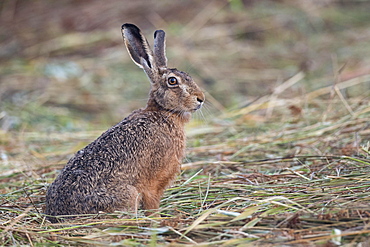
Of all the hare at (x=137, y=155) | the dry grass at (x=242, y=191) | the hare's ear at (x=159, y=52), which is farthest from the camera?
the hare's ear at (x=159, y=52)

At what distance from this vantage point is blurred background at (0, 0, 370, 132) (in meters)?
9.03

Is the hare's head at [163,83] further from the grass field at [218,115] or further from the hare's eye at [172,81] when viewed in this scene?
the grass field at [218,115]

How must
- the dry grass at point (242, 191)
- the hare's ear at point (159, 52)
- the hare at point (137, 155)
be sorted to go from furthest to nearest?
the hare's ear at point (159, 52), the hare at point (137, 155), the dry grass at point (242, 191)

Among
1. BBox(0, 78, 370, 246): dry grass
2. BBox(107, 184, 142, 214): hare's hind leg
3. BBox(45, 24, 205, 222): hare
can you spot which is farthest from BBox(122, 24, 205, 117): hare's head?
BBox(107, 184, 142, 214): hare's hind leg

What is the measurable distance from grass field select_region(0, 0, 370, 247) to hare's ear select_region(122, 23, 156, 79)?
1212 mm

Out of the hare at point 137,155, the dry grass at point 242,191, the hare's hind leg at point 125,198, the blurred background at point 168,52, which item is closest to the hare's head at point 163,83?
the hare at point 137,155

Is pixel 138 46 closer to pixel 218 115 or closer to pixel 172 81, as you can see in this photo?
pixel 172 81

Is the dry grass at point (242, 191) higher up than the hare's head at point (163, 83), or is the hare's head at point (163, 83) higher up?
the hare's head at point (163, 83)

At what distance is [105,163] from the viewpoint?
4.34 metres

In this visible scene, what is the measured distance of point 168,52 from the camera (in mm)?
10914

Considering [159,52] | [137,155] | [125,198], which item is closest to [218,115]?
[159,52]

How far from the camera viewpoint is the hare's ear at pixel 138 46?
4.87m

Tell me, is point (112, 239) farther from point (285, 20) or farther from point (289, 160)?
point (285, 20)

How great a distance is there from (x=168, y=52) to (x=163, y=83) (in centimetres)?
610
